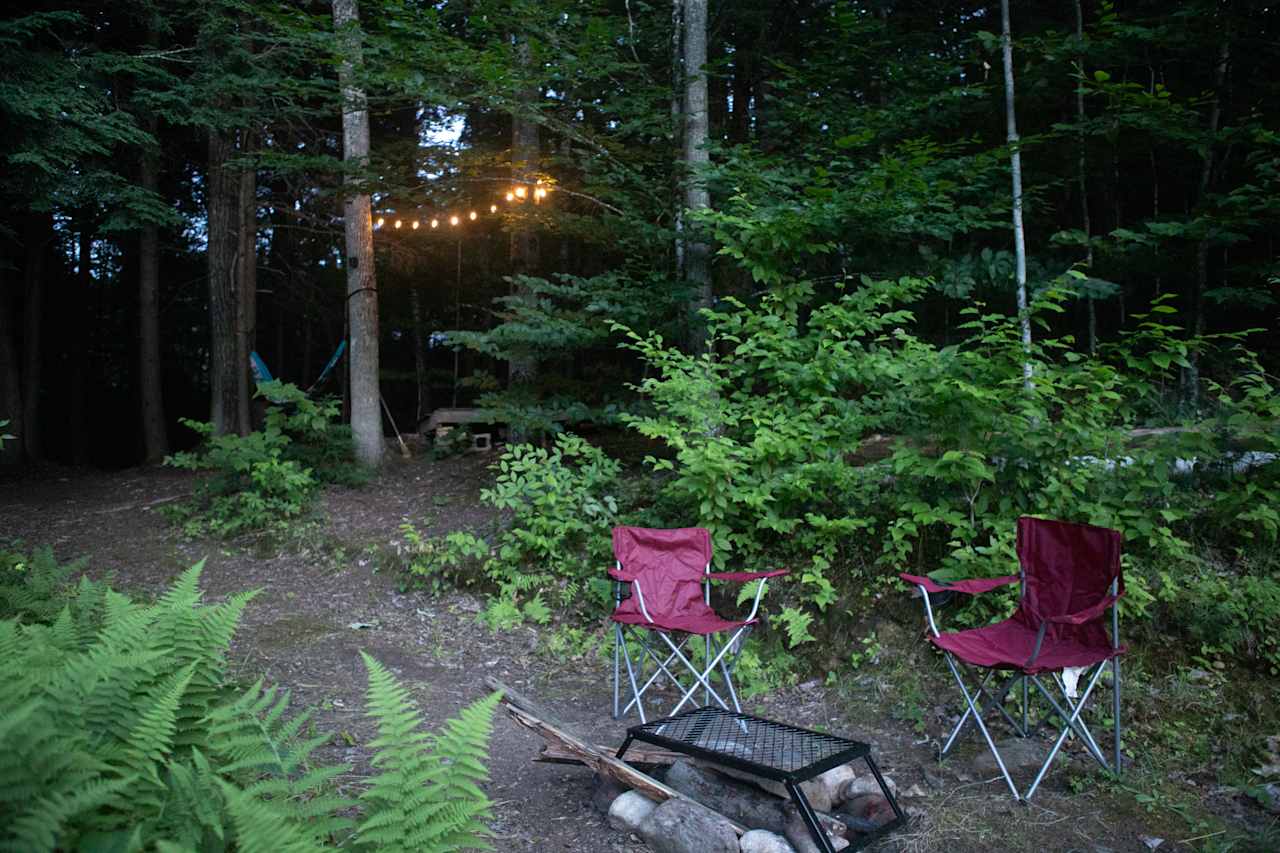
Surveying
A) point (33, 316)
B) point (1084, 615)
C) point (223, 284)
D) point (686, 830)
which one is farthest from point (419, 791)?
point (33, 316)

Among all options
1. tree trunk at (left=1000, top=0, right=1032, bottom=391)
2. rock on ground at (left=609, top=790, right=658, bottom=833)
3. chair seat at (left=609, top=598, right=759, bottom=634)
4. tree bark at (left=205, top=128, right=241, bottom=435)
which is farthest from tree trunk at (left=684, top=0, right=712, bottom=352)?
tree bark at (left=205, top=128, right=241, bottom=435)

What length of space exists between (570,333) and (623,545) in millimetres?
2337

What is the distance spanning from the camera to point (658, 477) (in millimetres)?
5617

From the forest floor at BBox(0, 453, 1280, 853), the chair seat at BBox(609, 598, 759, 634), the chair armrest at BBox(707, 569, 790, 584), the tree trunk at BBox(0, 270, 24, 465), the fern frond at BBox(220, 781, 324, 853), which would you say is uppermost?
the tree trunk at BBox(0, 270, 24, 465)

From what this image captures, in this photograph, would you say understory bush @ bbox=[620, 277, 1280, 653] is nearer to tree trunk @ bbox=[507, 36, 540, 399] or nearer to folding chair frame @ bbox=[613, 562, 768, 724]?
folding chair frame @ bbox=[613, 562, 768, 724]

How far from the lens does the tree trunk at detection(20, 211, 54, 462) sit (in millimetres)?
11109

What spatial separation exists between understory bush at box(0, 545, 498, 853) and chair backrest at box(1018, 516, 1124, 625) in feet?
7.90

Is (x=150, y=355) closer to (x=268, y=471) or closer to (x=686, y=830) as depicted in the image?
(x=268, y=471)

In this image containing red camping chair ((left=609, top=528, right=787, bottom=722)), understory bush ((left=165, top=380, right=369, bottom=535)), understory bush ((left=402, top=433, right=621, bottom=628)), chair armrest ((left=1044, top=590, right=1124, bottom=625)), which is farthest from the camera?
understory bush ((left=165, top=380, right=369, bottom=535))

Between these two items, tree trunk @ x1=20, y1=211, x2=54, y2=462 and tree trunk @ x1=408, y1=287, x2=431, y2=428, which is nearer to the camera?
tree trunk @ x1=20, y1=211, x2=54, y2=462

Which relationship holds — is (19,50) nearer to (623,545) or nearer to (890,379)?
(623,545)

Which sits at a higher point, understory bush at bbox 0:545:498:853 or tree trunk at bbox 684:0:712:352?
tree trunk at bbox 684:0:712:352

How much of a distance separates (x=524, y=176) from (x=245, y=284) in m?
4.48

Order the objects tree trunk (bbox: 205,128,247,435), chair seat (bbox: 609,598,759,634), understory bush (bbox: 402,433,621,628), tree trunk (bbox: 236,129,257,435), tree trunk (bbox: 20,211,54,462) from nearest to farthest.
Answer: chair seat (bbox: 609,598,759,634) → understory bush (bbox: 402,433,621,628) → tree trunk (bbox: 205,128,247,435) → tree trunk (bbox: 236,129,257,435) → tree trunk (bbox: 20,211,54,462)
